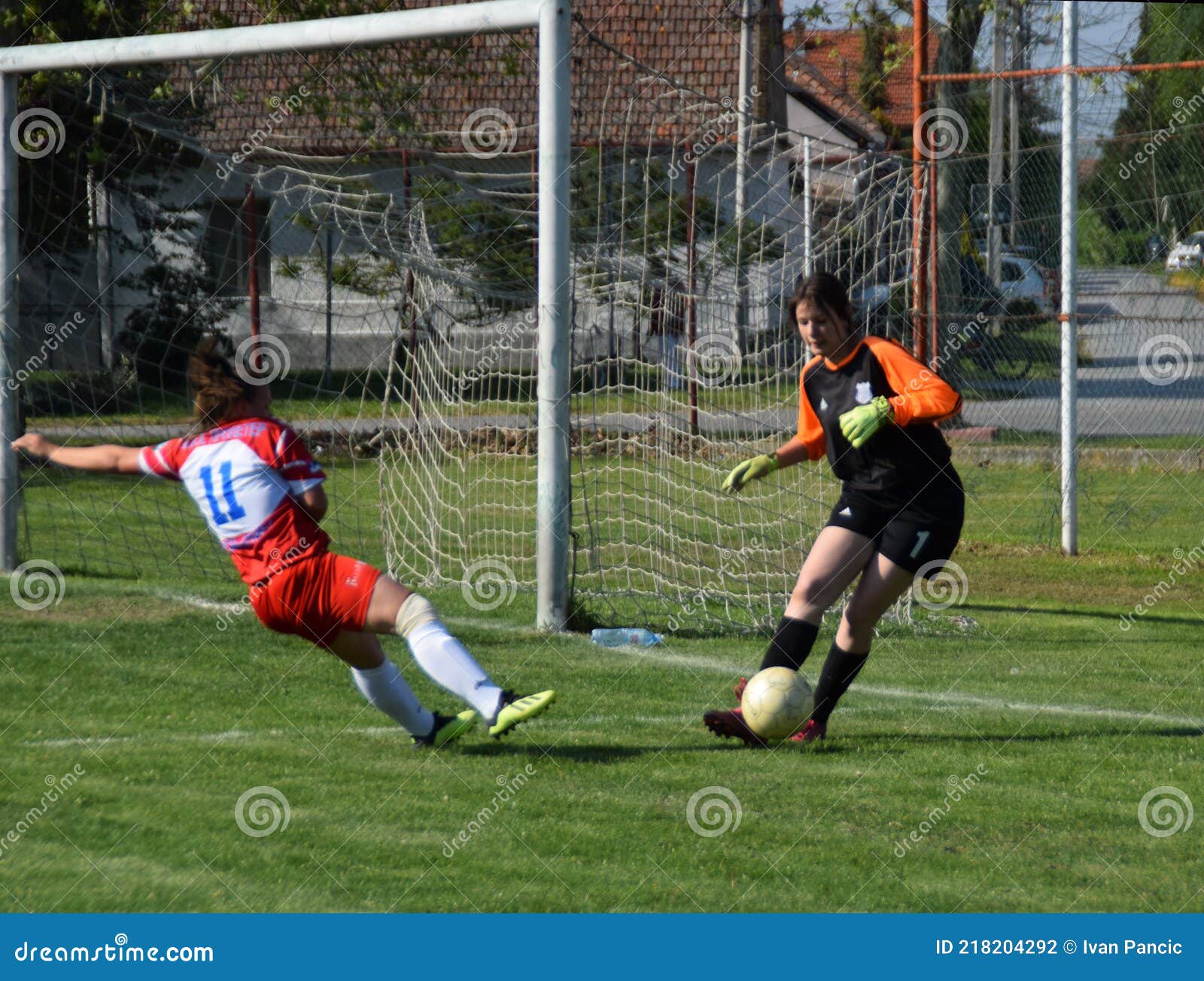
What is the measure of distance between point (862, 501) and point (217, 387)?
8.55ft

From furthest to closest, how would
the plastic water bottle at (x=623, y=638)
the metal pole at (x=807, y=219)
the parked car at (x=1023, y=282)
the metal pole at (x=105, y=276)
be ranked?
the metal pole at (x=105, y=276)
the parked car at (x=1023, y=282)
the metal pole at (x=807, y=219)
the plastic water bottle at (x=623, y=638)

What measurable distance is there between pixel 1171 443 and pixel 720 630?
306 inches

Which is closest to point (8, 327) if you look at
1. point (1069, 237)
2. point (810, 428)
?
point (810, 428)

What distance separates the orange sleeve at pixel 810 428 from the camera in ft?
20.0

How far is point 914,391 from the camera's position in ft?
18.4

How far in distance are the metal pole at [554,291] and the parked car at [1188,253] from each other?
6.62 metres

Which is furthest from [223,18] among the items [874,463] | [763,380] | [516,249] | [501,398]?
[874,463]

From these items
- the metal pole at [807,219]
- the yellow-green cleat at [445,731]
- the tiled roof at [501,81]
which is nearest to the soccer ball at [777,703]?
the yellow-green cleat at [445,731]

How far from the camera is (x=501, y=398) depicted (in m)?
10.1

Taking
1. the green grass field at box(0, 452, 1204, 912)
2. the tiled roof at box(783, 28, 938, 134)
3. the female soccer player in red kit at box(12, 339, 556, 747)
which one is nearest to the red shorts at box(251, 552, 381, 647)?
the female soccer player in red kit at box(12, 339, 556, 747)

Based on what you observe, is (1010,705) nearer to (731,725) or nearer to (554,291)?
(731,725)

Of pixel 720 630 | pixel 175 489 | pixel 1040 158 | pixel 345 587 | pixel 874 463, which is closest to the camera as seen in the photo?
pixel 345 587

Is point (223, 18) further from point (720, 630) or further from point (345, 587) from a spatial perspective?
point (345, 587)

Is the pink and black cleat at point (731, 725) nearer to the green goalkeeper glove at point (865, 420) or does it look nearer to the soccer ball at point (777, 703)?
the soccer ball at point (777, 703)
